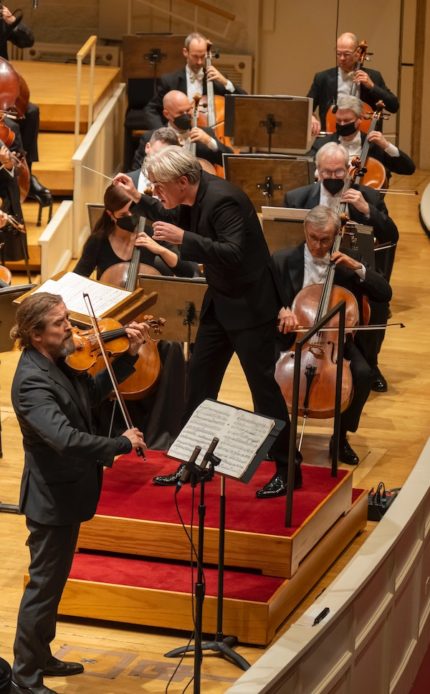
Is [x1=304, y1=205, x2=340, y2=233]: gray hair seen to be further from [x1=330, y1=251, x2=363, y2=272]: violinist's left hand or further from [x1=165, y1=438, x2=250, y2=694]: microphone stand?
[x1=165, y1=438, x2=250, y2=694]: microphone stand

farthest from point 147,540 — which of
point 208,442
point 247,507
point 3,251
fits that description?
point 3,251

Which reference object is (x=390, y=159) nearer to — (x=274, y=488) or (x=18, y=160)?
(x=18, y=160)

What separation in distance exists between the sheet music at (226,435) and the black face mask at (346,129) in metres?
3.09

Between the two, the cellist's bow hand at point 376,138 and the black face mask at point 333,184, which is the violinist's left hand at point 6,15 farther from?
the black face mask at point 333,184

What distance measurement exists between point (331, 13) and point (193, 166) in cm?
676

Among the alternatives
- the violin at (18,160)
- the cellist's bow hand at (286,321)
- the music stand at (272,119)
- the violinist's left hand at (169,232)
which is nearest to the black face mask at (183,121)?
the music stand at (272,119)

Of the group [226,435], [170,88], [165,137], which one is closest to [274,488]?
[226,435]

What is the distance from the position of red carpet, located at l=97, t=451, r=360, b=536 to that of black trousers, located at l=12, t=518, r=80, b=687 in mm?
699

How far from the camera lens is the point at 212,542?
452cm

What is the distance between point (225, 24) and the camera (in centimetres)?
1069

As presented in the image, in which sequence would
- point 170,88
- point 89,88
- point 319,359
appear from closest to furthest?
point 319,359
point 170,88
point 89,88

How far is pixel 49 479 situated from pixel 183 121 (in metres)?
3.79

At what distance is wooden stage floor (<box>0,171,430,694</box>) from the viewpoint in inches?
164

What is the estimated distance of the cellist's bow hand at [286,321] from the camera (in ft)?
16.5
